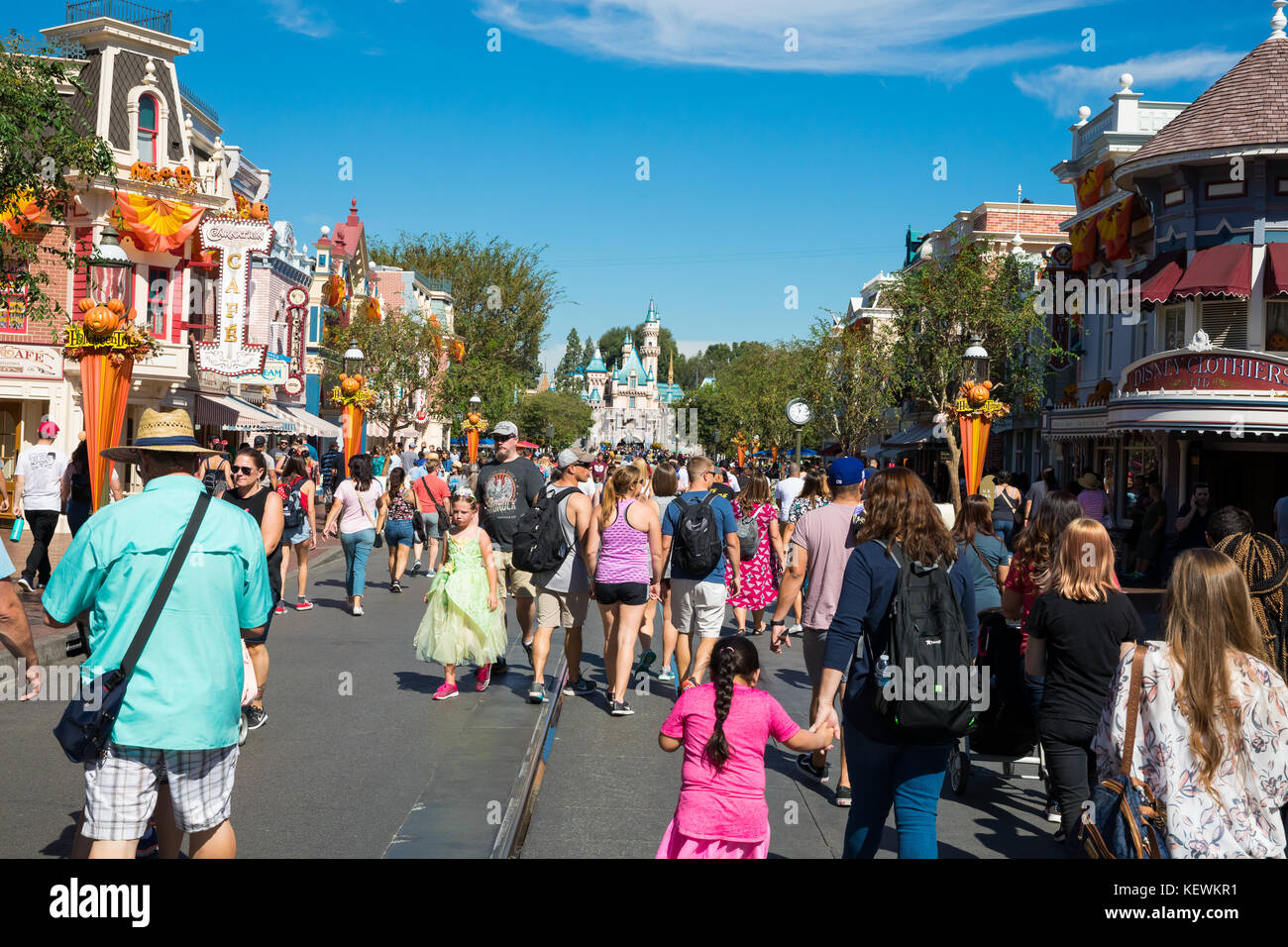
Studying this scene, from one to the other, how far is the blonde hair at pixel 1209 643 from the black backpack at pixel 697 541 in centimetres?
528

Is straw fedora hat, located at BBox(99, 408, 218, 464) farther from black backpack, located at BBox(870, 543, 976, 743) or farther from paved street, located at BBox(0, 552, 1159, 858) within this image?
black backpack, located at BBox(870, 543, 976, 743)

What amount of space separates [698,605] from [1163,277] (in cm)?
1589

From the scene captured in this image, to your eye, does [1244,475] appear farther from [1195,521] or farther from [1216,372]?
[1195,521]

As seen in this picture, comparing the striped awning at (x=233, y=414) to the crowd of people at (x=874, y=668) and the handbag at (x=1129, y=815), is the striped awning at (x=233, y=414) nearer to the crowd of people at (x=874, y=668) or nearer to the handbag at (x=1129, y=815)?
the crowd of people at (x=874, y=668)

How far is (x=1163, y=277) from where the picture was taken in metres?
21.5

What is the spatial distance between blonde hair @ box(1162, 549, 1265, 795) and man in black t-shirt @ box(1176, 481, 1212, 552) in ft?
34.3

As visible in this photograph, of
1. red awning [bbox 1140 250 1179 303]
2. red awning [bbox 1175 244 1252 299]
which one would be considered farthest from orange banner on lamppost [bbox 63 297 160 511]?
red awning [bbox 1175 244 1252 299]

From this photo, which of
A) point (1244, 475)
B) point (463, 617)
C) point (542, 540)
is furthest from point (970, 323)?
point (463, 617)

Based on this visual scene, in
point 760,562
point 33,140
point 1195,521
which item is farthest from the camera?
point 1195,521

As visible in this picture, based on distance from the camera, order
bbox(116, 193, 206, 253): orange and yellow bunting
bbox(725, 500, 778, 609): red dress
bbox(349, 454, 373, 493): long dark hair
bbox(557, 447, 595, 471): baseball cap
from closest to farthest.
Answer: bbox(557, 447, 595, 471): baseball cap, bbox(725, 500, 778, 609): red dress, bbox(349, 454, 373, 493): long dark hair, bbox(116, 193, 206, 253): orange and yellow bunting

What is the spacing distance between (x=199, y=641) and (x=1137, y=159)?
21.8 meters

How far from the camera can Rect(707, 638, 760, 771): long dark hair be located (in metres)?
4.21
